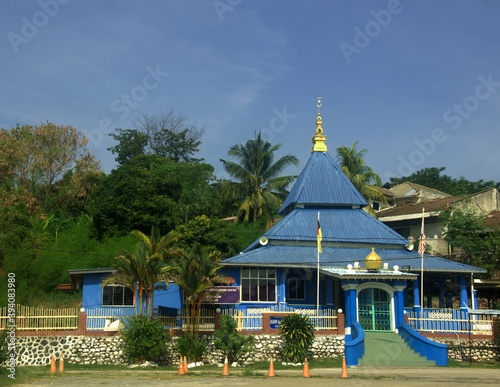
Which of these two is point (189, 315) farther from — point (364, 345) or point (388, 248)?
point (388, 248)

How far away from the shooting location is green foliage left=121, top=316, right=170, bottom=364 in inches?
1022

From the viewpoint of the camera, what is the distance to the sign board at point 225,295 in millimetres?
28391

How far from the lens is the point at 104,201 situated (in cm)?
4588

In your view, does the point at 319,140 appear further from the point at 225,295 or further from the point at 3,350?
the point at 3,350

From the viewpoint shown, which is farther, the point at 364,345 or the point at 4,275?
the point at 4,275

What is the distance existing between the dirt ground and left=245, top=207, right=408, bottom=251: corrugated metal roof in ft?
30.5

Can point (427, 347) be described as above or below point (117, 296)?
below

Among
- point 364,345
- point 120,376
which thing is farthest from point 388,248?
point 120,376

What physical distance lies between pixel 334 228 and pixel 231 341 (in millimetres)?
9731

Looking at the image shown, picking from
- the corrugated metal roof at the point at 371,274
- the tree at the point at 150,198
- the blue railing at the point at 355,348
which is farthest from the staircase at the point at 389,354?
the tree at the point at 150,198

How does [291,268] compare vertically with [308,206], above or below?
below

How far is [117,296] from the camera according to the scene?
31906 mm

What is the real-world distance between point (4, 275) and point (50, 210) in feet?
49.9

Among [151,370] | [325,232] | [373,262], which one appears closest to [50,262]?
[325,232]
